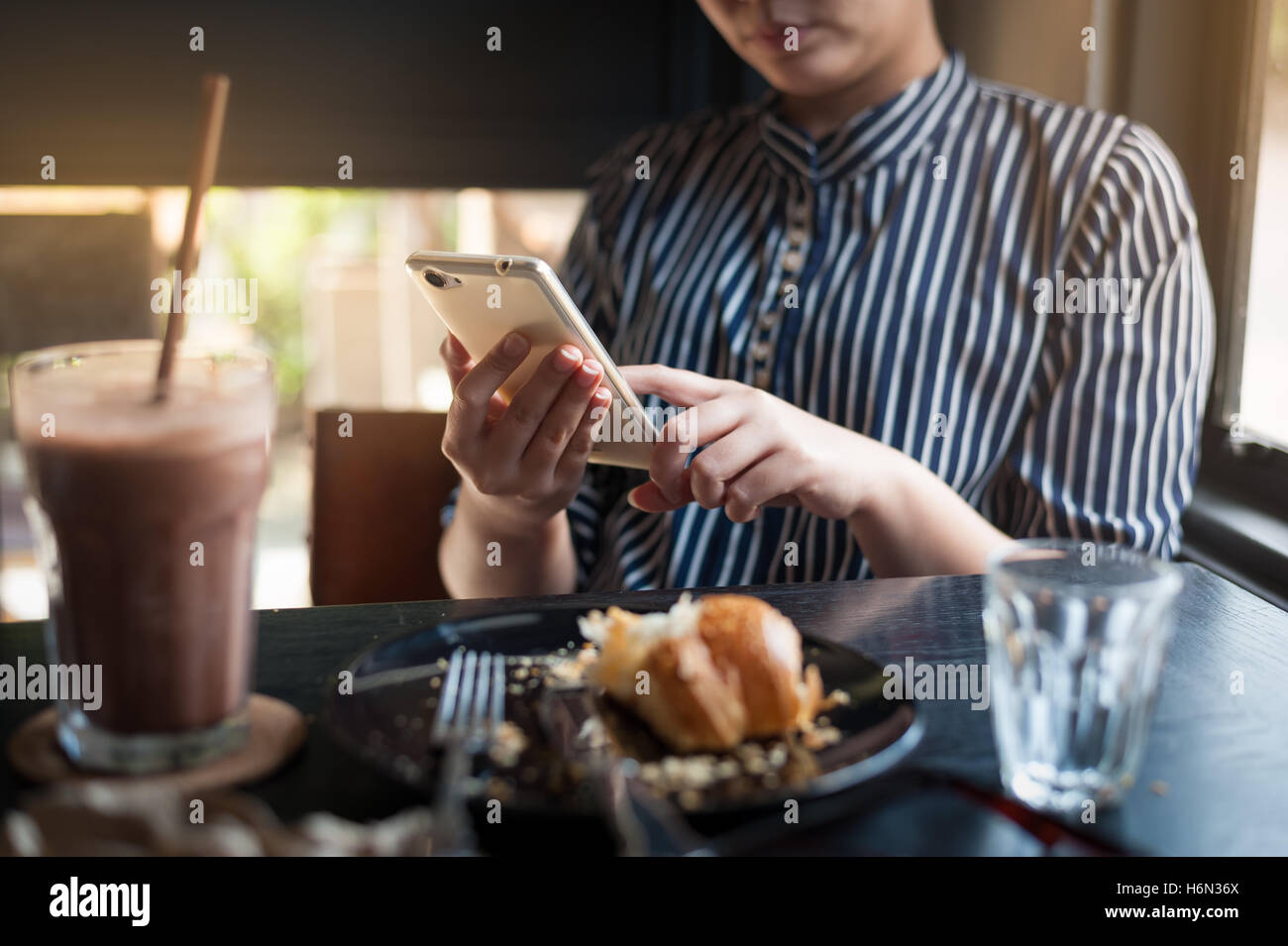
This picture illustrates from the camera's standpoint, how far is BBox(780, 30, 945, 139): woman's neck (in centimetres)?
139

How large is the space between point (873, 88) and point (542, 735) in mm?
1025

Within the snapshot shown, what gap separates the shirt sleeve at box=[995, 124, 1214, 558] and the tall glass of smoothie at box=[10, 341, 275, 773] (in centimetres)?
89

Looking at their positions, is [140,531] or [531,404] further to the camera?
[531,404]

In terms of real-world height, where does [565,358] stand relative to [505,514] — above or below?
above

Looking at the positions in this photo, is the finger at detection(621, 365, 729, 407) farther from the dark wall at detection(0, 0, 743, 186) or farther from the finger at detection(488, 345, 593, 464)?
the dark wall at detection(0, 0, 743, 186)

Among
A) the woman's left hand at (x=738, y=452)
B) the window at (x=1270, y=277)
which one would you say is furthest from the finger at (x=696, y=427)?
the window at (x=1270, y=277)

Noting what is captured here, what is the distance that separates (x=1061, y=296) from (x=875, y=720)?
0.81 metres

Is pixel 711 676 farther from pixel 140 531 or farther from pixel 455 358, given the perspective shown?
pixel 455 358

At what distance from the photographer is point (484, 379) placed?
37.9 inches

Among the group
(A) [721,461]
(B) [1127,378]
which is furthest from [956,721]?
(B) [1127,378]

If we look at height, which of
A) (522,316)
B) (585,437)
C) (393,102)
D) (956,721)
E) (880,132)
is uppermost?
(393,102)
